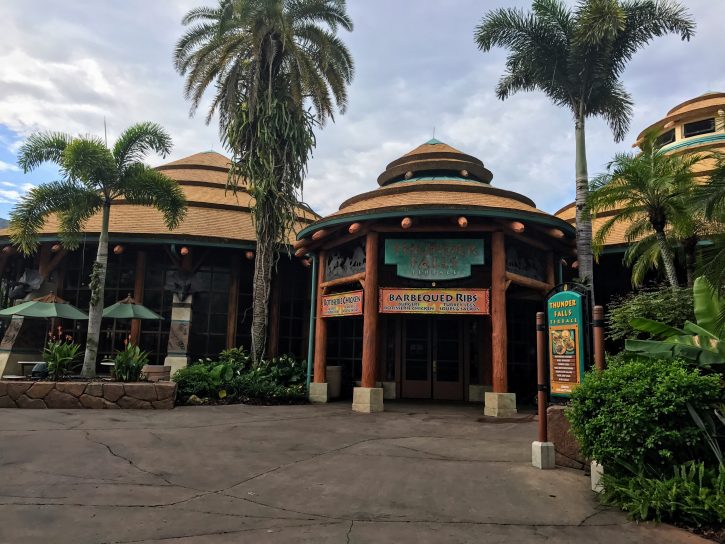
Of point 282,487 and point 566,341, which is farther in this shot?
point 566,341

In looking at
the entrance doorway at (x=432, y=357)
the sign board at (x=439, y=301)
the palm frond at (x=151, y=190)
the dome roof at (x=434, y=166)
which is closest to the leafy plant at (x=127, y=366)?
the palm frond at (x=151, y=190)

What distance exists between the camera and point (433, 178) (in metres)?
17.3

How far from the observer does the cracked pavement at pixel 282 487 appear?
4586mm

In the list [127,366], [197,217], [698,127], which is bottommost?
[127,366]

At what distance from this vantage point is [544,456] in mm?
6953

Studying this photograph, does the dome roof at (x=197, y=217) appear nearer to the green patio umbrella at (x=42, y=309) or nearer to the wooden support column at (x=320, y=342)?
the green patio umbrella at (x=42, y=309)

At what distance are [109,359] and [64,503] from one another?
40.6 feet

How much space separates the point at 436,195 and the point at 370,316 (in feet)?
13.4

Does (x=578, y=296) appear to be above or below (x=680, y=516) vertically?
above

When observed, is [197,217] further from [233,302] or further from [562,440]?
[562,440]

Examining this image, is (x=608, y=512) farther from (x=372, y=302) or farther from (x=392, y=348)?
(x=392, y=348)

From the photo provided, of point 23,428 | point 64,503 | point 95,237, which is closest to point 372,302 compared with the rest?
point 23,428

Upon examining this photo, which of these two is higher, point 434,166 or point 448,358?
point 434,166

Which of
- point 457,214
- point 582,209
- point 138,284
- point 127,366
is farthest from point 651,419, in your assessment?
point 138,284
